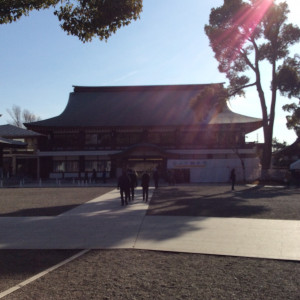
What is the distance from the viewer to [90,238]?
312 inches

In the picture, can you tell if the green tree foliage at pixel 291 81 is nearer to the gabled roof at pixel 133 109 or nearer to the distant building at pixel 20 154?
the gabled roof at pixel 133 109

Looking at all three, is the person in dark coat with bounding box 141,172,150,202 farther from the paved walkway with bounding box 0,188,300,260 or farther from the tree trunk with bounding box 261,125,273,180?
the tree trunk with bounding box 261,125,273,180

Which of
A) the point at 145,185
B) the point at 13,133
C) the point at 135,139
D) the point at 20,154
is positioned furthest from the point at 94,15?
the point at 13,133

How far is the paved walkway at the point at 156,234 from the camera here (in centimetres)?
713

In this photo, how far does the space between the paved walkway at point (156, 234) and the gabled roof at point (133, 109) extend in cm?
2703

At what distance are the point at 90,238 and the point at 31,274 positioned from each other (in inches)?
97.9

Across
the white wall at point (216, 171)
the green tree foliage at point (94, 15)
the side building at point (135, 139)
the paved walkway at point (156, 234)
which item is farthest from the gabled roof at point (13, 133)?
the green tree foliage at point (94, 15)

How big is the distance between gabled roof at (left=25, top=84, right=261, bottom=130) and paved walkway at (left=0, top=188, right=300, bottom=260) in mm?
27034

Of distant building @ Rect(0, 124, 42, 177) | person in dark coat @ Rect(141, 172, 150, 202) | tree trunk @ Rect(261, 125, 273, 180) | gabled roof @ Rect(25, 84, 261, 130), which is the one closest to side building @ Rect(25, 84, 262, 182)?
gabled roof @ Rect(25, 84, 261, 130)

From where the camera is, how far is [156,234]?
8258mm

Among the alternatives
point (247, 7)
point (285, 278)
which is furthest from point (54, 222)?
point (247, 7)

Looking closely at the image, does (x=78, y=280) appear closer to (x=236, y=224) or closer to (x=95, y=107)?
(x=236, y=224)

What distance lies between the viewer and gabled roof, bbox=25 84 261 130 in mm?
38094

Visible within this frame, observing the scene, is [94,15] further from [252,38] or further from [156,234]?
[252,38]
